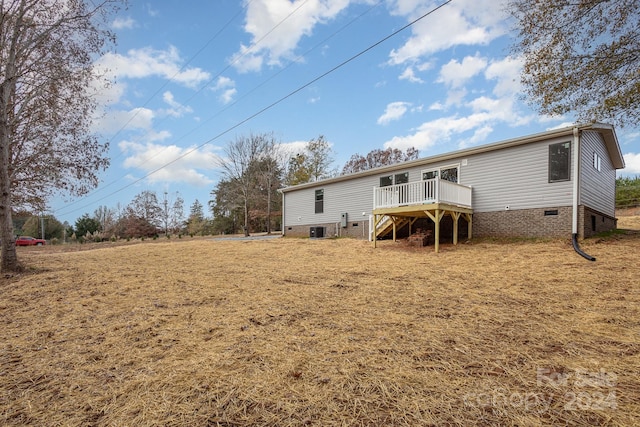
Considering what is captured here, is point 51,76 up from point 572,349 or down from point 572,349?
up

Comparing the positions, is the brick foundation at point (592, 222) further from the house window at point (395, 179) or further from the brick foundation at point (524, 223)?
the house window at point (395, 179)

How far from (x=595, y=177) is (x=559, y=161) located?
102 inches

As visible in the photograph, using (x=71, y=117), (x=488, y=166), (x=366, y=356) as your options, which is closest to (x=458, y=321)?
(x=366, y=356)

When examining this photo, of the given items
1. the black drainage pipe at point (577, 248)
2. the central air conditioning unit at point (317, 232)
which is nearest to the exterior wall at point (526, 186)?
the black drainage pipe at point (577, 248)

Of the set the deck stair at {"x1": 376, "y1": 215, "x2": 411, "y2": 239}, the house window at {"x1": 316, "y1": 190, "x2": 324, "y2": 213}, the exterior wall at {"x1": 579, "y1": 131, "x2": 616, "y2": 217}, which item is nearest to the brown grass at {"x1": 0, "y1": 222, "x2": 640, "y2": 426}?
the exterior wall at {"x1": 579, "y1": 131, "x2": 616, "y2": 217}

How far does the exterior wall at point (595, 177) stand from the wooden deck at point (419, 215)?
3.32 m

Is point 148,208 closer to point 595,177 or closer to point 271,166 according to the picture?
point 271,166

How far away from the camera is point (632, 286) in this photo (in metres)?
4.73

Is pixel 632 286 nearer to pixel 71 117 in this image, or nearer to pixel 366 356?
pixel 366 356

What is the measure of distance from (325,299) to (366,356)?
1853mm

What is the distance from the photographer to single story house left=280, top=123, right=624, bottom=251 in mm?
9062

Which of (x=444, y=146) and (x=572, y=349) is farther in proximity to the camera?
(x=444, y=146)

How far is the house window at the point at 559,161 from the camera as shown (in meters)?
9.06

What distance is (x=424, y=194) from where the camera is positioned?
9.96 meters
